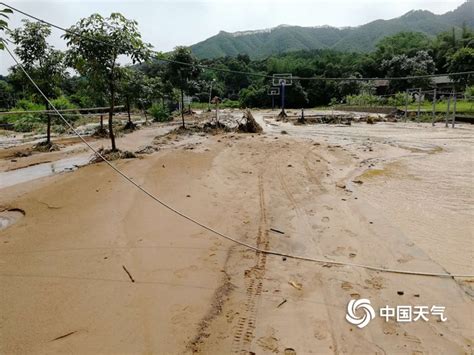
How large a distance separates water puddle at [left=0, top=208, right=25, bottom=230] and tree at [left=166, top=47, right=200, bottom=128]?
11.2 metres

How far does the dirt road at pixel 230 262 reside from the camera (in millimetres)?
3018

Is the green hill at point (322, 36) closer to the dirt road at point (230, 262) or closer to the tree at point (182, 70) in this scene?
the tree at point (182, 70)

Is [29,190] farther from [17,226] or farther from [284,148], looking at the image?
[284,148]

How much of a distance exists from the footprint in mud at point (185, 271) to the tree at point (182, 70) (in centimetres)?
1342

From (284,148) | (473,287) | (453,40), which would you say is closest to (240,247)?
(473,287)

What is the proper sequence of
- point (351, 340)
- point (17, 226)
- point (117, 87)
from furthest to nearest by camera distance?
point (117, 87), point (17, 226), point (351, 340)

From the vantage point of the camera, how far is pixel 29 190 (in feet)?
24.7

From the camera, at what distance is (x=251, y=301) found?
3.49 m

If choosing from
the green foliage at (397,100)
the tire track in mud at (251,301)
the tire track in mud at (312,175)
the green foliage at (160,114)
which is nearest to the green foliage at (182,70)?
the tire track in mud at (312,175)

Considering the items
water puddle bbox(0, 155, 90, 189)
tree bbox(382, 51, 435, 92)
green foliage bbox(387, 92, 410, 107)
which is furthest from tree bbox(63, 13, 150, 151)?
tree bbox(382, 51, 435, 92)

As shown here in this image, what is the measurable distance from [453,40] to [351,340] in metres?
56.1

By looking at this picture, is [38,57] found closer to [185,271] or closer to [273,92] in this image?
[185,271]

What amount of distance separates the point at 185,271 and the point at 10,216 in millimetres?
3790

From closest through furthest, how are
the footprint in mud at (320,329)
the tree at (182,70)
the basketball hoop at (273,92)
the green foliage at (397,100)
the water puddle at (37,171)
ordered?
the footprint in mud at (320,329) → the water puddle at (37,171) → the tree at (182,70) → the green foliage at (397,100) → the basketball hoop at (273,92)
